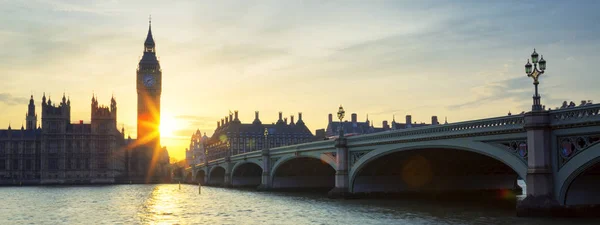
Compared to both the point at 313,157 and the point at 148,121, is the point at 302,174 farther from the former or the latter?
the point at 148,121

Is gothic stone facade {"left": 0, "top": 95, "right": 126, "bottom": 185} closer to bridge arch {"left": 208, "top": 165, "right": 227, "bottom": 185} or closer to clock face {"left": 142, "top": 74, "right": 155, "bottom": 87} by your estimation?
bridge arch {"left": 208, "top": 165, "right": 227, "bottom": 185}

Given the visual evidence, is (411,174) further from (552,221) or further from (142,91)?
(142,91)

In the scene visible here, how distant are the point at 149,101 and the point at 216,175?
5867 centimetres

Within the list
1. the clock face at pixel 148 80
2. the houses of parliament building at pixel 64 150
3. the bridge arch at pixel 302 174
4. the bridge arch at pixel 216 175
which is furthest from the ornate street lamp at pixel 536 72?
the clock face at pixel 148 80

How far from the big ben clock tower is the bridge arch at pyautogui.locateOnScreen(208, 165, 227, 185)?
47417 mm

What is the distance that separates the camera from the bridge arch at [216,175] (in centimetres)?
13538

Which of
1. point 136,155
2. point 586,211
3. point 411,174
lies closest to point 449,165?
point 411,174

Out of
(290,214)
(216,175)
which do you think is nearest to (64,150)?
(216,175)

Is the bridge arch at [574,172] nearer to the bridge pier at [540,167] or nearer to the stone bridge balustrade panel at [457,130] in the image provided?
the bridge pier at [540,167]

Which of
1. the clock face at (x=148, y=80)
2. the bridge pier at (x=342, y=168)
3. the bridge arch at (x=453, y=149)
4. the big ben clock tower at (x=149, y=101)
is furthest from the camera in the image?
the clock face at (x=148, y=80)

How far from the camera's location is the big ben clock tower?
190500 millimetres

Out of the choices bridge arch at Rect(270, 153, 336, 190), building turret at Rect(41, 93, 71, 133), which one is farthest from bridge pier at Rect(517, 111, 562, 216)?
building turret at Rect(41, 93, 71, 133)

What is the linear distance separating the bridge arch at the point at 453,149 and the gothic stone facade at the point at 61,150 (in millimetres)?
108723

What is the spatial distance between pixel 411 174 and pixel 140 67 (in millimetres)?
147124
